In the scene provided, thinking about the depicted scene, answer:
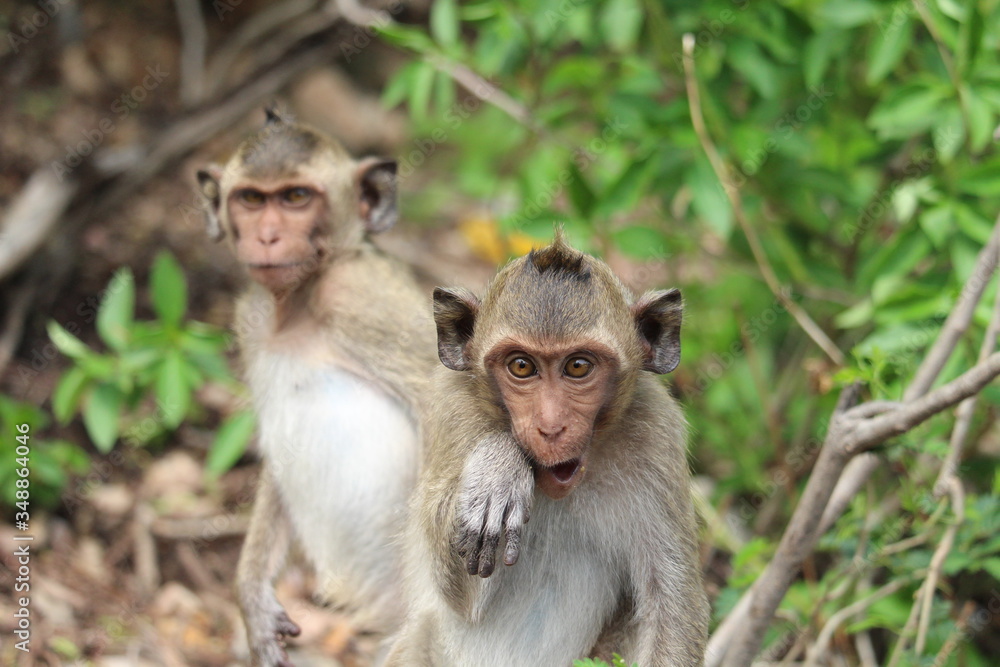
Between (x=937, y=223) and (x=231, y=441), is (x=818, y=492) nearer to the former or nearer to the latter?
(x=937, y=223)

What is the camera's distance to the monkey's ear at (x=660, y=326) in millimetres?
4453

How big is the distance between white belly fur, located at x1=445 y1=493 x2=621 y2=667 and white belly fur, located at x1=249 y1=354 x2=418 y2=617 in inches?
48.1

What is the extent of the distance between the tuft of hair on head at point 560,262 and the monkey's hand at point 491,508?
2.38 ft

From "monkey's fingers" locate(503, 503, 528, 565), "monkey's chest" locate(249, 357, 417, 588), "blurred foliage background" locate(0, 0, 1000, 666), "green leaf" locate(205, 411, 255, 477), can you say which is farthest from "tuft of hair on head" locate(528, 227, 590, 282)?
"green leaf" locate(205, 411, 255, 477)

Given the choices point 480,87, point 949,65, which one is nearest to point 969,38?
point 949,65

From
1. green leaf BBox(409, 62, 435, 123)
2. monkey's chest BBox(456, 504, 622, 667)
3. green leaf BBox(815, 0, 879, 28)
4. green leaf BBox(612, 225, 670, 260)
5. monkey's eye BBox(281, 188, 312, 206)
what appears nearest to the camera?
monkey's chest BBox(456, 504, 622, 667)

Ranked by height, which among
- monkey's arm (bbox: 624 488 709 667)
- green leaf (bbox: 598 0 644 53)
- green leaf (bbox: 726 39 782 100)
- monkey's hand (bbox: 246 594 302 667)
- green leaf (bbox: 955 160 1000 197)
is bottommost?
monkey's hand (bbox: 246 594 302 667)

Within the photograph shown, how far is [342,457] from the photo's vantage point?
5.91m

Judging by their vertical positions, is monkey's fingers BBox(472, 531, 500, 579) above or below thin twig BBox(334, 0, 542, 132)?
below

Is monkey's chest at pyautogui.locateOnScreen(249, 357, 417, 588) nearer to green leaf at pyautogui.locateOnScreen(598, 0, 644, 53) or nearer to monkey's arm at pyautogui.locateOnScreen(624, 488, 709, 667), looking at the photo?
monkey's arm at pyautogui.locateOnScreen(624, 488, 709, 667)

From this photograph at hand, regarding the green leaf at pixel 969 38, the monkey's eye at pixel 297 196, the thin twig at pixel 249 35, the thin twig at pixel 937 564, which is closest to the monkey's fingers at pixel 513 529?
the thin twig at pixel 937 564

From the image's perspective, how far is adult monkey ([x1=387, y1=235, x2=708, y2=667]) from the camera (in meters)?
4.06

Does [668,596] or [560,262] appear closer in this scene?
[560,262]

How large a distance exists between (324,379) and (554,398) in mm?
2281
